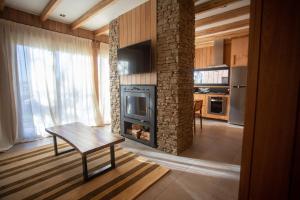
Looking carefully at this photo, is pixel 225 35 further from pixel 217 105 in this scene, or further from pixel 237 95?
pixel 217 105

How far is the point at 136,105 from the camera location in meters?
3.34

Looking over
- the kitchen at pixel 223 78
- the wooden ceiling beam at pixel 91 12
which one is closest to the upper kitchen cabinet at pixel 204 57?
the kitchen at pixel 223 78

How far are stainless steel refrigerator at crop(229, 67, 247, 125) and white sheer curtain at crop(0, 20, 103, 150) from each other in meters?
4.14

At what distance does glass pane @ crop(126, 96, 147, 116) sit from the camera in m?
3.22

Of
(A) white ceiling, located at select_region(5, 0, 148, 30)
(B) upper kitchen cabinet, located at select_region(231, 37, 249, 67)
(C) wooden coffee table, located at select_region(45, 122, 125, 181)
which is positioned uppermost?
(A) white ceiling, located at select_region(5, 0, 148, 30)

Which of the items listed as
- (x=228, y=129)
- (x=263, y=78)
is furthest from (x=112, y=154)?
(x=228, y=129)

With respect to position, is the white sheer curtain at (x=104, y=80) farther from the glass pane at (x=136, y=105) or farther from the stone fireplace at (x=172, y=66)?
the stone fireplace at (x=172, y=66)

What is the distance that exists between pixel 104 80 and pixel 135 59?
7.02 ft

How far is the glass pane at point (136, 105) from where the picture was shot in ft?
10.6

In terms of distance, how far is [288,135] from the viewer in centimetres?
83

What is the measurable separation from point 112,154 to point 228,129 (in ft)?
10.8

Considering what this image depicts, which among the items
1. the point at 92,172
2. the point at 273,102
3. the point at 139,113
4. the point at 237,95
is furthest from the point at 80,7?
the point at 237,95

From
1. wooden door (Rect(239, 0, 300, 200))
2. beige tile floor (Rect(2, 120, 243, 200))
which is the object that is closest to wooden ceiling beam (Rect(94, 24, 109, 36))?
beige tile floor (Rect(2, 120, 243, 200))

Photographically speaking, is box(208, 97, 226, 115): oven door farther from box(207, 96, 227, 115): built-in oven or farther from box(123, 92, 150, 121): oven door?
box(123, 92, 150, 121): oven door
